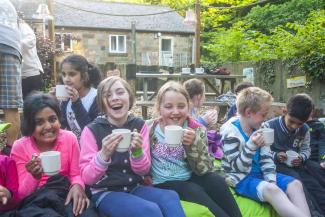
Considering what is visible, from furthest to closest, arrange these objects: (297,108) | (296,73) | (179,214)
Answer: (296,73) < (297,108) < (179,214)

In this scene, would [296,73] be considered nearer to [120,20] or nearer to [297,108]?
[297,108]

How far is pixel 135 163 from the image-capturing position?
7.91 ft

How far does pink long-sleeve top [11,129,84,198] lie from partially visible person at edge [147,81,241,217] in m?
0.57

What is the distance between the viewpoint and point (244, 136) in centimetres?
299

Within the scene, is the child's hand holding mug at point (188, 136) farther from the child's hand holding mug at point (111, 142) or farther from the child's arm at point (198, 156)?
the child's hand holding mug at point (111, 142)

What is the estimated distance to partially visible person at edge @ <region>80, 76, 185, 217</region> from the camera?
226 centimetres

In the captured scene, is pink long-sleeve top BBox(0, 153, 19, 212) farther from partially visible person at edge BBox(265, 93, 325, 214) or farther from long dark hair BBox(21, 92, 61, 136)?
partially visible person at edge BBox(265, 93, 325, 214)

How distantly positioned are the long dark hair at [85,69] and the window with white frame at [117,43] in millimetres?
21042

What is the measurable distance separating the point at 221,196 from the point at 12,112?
204 centimetres

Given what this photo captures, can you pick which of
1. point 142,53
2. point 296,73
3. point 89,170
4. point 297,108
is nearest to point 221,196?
point 89,170

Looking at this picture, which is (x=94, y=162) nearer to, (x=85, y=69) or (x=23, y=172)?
(x=23, y=172)

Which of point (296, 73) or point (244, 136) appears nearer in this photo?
point (244, 136)

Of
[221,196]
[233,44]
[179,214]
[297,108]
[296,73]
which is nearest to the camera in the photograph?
[179,214]

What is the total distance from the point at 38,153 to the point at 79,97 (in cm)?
76
